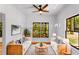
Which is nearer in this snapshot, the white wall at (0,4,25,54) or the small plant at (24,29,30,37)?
the white wall at (0,4,25,54)

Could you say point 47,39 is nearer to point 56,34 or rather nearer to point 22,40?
point 56,34

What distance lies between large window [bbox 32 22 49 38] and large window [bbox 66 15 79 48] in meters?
0.56

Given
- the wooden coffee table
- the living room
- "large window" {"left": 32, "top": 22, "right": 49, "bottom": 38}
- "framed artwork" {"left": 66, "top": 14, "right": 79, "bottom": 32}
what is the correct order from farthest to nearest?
1. the wooden coffee table
2. "large window" {"left": 32, "top": 22, "right": 49, "bottom": 38}
3. the living room
4. "framed artwork" {"left": 66, "top": 14, "right": 79, "bottom": 32}

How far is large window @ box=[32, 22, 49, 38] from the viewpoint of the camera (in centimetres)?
348

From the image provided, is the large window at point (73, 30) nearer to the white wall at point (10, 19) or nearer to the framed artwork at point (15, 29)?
the white wall at point (10, 19)

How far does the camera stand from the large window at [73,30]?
3107mm

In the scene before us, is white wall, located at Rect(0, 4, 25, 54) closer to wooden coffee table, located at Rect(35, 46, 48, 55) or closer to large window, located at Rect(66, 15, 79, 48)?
wooden coffee table, located at Rect(35, 46, 48, 55)

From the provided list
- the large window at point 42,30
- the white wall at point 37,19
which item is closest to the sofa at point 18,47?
the large window at point 42,30

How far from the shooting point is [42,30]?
11.3ft

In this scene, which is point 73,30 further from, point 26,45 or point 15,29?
point 15,29

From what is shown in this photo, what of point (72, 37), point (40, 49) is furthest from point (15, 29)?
point (72, 37)

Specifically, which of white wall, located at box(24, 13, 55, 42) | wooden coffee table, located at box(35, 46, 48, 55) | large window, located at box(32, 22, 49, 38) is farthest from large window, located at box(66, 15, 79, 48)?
wooden coffee table, located at box(35, 46, 48, 55)

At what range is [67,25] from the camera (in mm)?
3490

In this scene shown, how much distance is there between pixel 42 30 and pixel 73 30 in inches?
31.9
